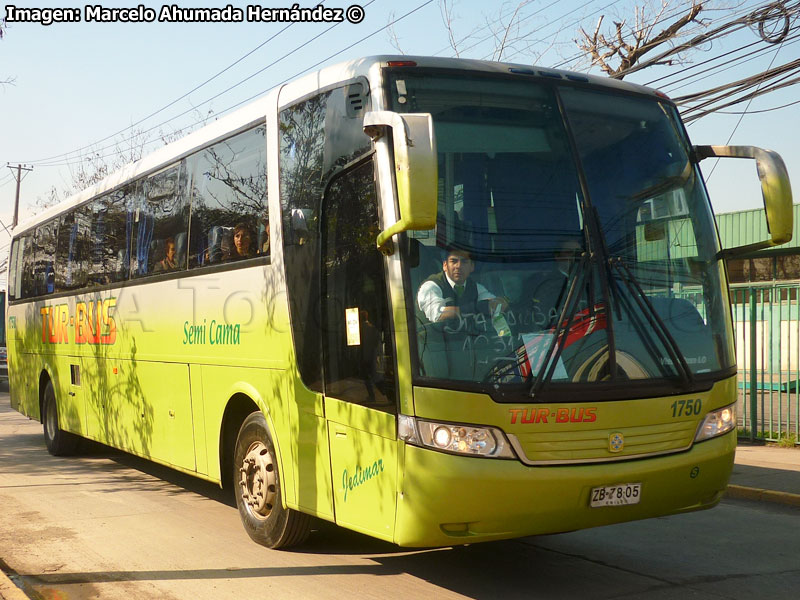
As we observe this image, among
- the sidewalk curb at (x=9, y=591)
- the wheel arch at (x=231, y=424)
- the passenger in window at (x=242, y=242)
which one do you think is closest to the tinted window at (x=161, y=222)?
the passenger in window at (x=242, y=242)

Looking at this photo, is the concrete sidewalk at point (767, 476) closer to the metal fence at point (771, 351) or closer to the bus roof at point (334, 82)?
the metal fence at point (771, 351)

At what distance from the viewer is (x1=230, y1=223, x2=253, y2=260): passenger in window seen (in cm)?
749

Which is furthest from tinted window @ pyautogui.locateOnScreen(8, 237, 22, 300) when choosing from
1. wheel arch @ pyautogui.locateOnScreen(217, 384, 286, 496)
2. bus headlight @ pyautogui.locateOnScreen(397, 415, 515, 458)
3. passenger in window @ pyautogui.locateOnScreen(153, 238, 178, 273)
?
bus headlight @ pyautogui.locateOnScreen(397, 415, 515, 458)

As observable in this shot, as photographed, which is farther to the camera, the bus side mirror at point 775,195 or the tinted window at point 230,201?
the tinted window at point 230,201

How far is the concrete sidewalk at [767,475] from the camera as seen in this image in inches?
373

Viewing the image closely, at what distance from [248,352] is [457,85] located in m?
2.85

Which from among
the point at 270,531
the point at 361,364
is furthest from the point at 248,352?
the point at 361,364

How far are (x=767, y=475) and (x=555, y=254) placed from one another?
634 centimetres

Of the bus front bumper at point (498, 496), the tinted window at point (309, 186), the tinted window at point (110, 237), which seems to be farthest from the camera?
the tinted window at point (110, 237)

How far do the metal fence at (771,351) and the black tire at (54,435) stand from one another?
9.46m

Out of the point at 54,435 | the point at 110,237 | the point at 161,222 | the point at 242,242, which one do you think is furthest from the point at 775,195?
the point at 54,435

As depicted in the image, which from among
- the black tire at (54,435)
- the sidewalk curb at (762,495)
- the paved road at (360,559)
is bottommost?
the sidewalk curb at (762,495)

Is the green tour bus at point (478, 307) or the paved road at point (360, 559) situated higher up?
the green tour bus at point (478, 307)

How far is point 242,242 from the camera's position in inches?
300
